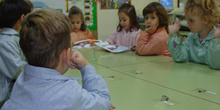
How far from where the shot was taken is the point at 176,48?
65.5 inches

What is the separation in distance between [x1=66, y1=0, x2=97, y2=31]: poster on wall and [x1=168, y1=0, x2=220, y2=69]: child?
8.37 feet

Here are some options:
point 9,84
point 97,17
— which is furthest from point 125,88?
point 97,17

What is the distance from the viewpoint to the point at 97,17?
416 centimetres

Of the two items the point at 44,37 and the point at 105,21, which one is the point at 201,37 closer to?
the point at 44,37

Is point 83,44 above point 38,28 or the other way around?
the other way around

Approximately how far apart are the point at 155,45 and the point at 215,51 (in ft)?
1.97

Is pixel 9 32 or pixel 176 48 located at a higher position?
pixel 9 32

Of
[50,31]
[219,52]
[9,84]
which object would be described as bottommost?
[9,84]

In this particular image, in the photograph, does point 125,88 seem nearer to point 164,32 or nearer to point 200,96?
point 200,96

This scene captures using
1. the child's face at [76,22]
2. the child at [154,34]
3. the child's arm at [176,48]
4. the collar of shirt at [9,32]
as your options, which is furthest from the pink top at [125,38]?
the collar of shirt at [9,32]

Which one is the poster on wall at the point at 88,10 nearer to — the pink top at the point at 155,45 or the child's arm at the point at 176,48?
the pink top at the point at 155,45

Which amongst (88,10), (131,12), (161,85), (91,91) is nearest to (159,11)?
(131,12)

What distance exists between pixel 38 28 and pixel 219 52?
46.4 inches

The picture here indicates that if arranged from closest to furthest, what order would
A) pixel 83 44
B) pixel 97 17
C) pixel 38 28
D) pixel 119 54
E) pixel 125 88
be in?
pixel 38 28 < pixel 125 88 < pixel 119 54 < pixel 83 44 < pixel 97 17
